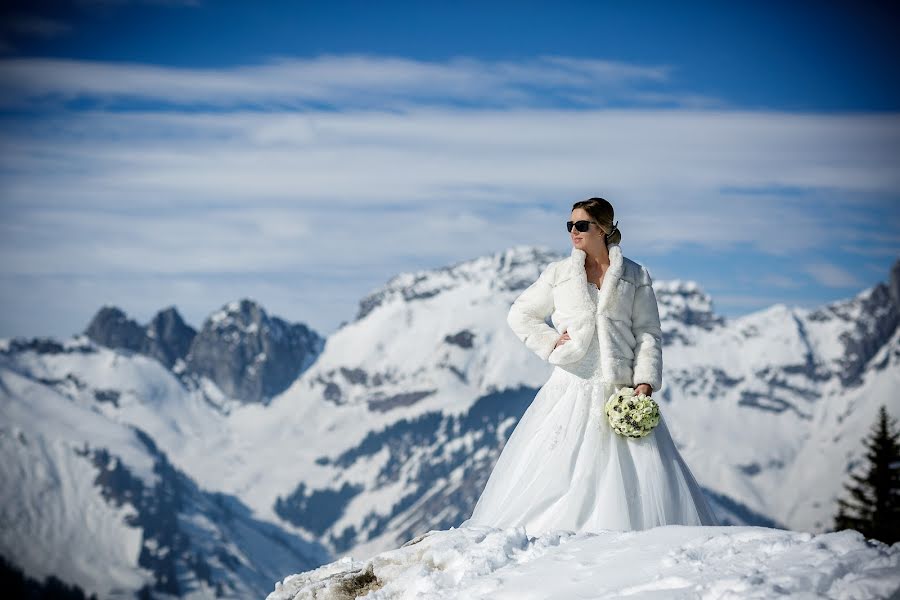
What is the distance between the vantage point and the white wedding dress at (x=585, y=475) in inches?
552

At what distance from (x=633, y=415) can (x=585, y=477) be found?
3.03 feet

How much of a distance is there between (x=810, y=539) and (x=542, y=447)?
13.9 feet

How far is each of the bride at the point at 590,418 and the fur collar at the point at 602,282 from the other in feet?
0.04

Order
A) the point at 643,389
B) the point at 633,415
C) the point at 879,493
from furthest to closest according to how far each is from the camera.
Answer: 1. the point at 879,493
2. the point at 643,389
3. the point at 633,415

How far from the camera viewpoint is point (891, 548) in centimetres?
1028

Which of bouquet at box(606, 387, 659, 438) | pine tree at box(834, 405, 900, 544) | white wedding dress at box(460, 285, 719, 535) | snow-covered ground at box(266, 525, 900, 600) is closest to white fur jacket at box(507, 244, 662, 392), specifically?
white wedding dress at box(460, 285, 719, 535)

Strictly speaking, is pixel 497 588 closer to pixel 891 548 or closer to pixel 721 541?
pixel 721 541

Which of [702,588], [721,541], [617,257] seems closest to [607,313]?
[617,257]

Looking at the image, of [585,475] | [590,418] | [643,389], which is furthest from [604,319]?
[585,475]

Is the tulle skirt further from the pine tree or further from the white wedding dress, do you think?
the pine tree

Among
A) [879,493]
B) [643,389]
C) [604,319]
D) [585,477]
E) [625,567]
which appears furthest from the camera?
[879,493]

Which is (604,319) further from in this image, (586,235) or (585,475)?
(585,475)

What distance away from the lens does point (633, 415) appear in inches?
553

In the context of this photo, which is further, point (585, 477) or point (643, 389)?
point (643, 389)
